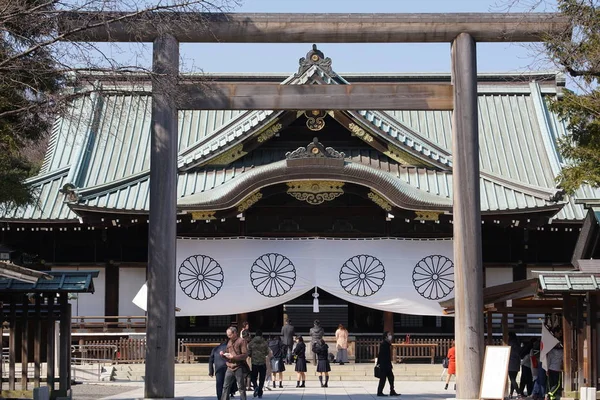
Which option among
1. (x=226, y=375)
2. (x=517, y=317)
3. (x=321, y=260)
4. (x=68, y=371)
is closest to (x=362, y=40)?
(x=226, y=375)

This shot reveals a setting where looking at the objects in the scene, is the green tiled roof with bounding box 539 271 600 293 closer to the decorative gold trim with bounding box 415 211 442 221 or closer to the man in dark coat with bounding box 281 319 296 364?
the decorative gold trim with bounding box 415 211 442 221

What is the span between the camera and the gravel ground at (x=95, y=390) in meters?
19.6

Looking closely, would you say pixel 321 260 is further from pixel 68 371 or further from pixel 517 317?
pixel 68 371

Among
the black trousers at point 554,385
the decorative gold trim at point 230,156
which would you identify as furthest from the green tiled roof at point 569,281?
the decorative gold trim at point 230,156

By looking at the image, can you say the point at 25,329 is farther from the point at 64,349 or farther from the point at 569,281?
the point at 569,281

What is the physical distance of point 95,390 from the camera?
2131cm

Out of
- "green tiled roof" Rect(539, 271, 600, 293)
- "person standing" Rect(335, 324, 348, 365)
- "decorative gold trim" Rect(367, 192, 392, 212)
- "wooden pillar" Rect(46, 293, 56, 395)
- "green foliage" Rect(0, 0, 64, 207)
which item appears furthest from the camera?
"decorative gold trim" Rect(367, 192, 392, 212)

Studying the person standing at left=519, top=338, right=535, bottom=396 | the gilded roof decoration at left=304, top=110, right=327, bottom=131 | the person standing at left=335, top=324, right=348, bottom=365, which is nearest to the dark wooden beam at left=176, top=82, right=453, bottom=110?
the person standing at left=519, top=338, right=535, bottom=396

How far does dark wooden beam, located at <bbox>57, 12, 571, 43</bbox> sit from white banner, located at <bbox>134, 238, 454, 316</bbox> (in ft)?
32.9

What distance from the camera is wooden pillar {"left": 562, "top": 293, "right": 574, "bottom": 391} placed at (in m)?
17.5

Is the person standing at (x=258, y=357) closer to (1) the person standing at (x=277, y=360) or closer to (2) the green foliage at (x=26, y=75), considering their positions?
(1) the person standing at (x=277, y=360)

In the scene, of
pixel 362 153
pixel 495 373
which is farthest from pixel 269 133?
pixel 495 373

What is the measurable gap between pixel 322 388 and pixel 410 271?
196 inches

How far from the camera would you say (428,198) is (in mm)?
26000
